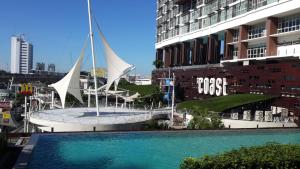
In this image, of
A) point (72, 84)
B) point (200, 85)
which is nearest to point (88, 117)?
point (72, 84)

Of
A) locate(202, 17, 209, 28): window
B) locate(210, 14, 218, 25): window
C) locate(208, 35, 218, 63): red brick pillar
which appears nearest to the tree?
A: locate(202, 17, 209, 28): window

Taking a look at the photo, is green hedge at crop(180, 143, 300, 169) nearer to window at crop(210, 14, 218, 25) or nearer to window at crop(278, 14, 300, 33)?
window at crop(278, 14, 300, 33)

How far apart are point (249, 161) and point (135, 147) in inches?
371

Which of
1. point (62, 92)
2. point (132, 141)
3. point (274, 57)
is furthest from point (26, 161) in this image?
point (274, 57)

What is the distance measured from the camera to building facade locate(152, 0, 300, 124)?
37.4 metres

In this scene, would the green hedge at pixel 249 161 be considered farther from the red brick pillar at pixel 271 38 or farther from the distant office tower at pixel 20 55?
the distant office tower at pixel 20 55

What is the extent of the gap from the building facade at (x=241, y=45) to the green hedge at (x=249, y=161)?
2585 cm

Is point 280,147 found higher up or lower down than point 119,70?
lower down

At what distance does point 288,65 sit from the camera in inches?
1423

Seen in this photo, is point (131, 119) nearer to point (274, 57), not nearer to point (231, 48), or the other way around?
point (274, 57)

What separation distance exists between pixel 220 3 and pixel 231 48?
6953mm

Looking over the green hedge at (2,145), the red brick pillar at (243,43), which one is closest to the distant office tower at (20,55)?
the red brick pillar at (243,43)

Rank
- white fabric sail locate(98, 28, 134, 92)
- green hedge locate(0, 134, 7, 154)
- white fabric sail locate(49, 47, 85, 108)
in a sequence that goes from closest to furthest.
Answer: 1. green hedge locate(0, 134, 7, 154)
2. white fabric sail locate(49, 47, 85, 108)
3. white fabric sail locate(98, 28, 134, 92)

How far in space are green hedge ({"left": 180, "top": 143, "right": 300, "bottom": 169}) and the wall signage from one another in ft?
123
